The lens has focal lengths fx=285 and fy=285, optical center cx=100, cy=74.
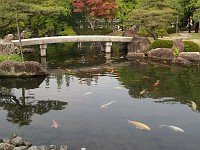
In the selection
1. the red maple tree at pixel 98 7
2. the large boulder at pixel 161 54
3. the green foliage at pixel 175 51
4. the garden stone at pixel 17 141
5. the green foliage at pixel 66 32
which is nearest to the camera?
the garden stone at pixel 17 141

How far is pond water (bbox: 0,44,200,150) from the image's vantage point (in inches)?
467

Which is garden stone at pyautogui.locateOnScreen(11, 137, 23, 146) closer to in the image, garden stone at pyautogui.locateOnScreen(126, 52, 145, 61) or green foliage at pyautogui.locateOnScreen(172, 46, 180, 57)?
garden stone at pyautogui.locateOnScreen(126, 52, 145, 61)

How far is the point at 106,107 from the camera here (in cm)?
1551

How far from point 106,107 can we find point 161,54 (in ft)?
53.2

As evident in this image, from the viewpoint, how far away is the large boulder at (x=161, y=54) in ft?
96.6

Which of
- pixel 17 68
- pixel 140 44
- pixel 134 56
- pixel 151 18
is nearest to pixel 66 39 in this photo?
pixel 134 56

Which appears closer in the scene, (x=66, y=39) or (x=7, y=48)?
(x=7, y=48)

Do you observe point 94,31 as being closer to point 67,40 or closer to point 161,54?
point 67,40

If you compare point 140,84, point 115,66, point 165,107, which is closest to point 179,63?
point 115,66

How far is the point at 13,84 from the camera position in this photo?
2022 cm

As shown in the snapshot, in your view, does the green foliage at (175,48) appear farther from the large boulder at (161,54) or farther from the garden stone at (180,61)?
the garden stone at (180,61)

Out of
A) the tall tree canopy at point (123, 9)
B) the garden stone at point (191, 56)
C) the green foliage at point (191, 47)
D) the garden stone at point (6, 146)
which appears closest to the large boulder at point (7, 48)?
the garden stone at point (6, 146)

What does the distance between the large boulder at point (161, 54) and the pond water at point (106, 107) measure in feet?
13.1

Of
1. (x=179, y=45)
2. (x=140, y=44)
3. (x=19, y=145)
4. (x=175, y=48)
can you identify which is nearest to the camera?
(x=19, y=145)
